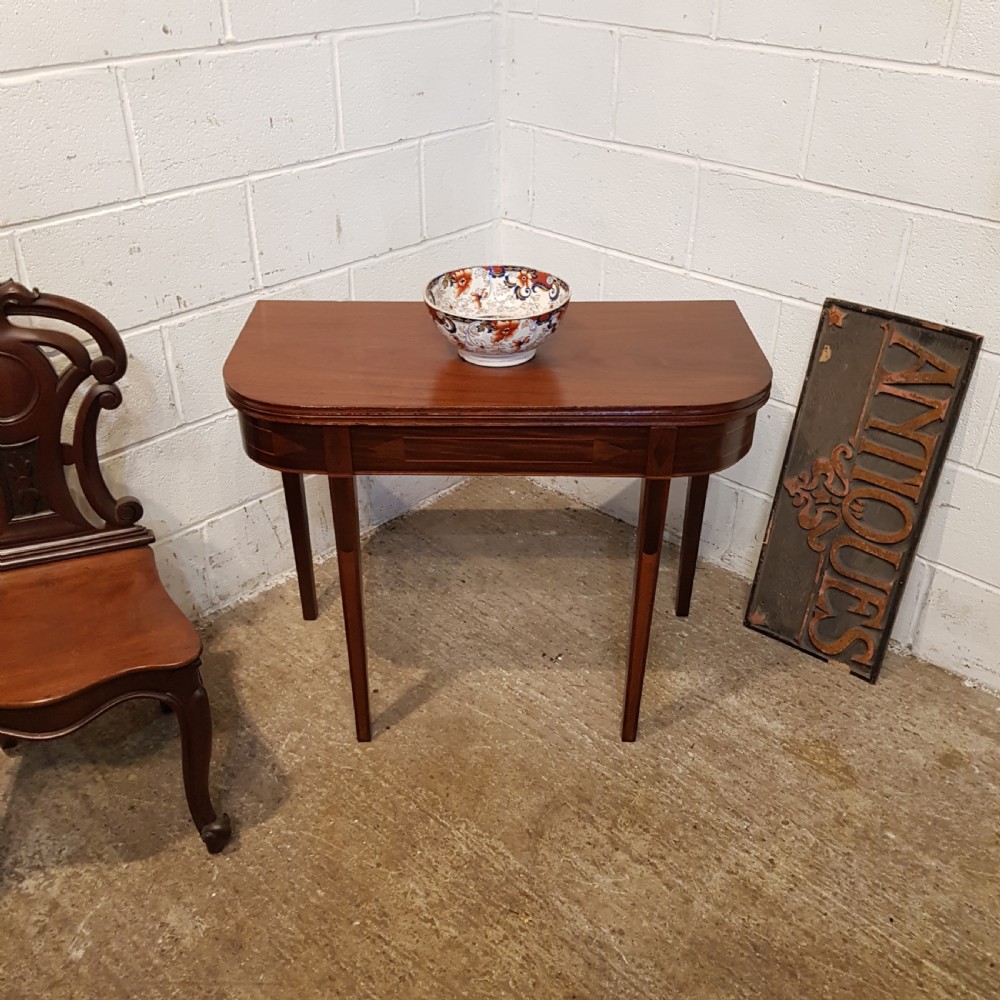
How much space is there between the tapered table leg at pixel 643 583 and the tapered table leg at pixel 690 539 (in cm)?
31

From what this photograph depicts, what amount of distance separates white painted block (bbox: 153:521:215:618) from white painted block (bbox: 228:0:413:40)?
98 centimetres

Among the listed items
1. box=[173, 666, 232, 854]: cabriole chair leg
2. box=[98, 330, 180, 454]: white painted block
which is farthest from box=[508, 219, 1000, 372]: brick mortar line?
box=[173, 666, 232, 854]: cabriole chair leg

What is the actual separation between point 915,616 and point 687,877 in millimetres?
798

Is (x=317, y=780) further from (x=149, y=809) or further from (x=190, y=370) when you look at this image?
(x=190, y=370)

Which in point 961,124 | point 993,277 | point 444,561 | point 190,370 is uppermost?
point 961,124

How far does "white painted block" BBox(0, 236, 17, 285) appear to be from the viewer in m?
1.57

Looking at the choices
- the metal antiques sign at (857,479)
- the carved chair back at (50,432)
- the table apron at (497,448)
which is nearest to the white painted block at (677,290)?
the metal antiques sign at (857,479)

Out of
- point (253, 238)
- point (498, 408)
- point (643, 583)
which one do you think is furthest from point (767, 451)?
point (253, 238)

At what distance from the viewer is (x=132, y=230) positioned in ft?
5.59

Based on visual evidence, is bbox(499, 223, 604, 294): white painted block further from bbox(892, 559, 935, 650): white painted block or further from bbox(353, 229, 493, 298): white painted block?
bbox(892, 559, 935, 650): white painted block

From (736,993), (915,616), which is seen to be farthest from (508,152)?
(736,993)

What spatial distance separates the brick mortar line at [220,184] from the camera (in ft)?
5.25

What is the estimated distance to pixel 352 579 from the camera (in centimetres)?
161

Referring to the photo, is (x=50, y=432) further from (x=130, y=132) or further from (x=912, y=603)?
(x=912, y=603)
